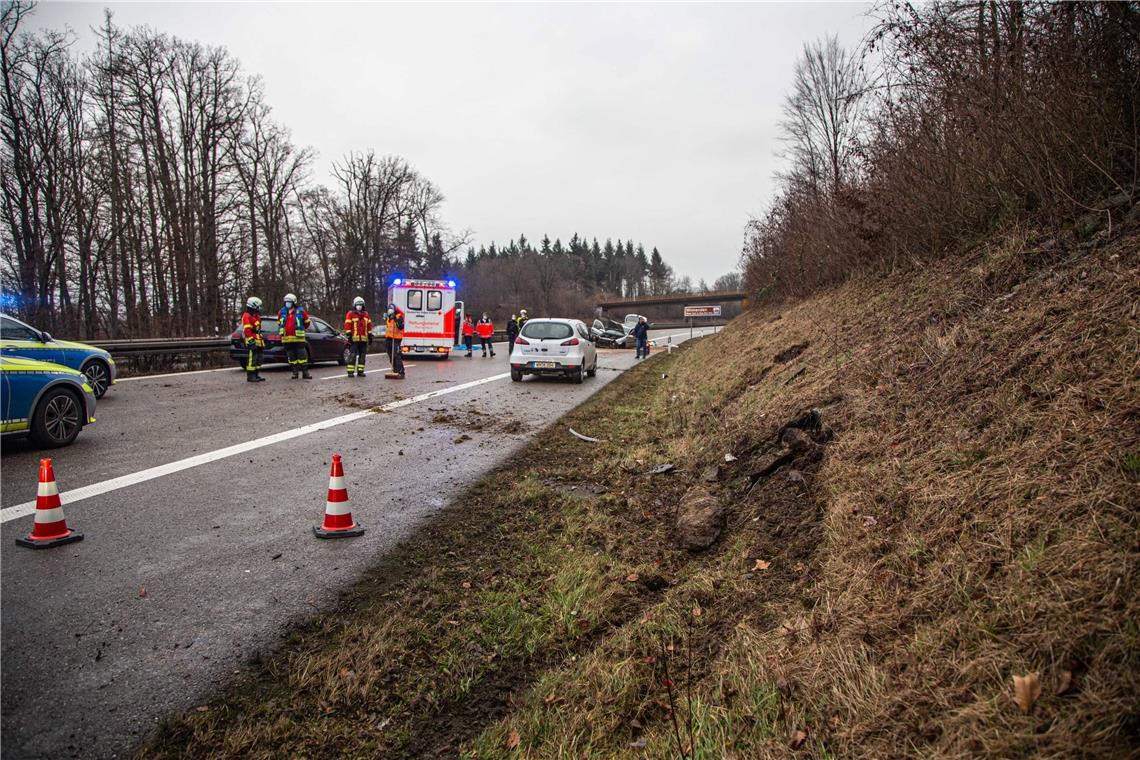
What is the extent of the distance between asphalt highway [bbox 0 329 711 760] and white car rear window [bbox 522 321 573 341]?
5946 mm

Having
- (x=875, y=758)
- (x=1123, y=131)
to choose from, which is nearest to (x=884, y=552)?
(x=875, y=758)

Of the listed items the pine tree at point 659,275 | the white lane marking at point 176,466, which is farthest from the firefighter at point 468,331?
the pine tree at point 659,275

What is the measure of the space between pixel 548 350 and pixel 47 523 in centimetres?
1170

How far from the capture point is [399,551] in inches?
163

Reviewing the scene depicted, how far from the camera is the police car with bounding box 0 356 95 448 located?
20.4 ft

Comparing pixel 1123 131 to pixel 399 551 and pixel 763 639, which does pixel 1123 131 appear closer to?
pixel 763 639

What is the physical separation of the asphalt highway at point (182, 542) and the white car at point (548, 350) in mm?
5566

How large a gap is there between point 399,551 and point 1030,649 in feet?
11.6

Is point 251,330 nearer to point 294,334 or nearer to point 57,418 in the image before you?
point 294,334

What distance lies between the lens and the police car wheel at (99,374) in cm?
1030

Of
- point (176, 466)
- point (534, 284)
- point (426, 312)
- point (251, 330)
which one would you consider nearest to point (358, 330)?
point (251, 330)

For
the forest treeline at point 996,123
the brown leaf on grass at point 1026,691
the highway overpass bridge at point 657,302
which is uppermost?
the highway overpass bridge at point 657,302

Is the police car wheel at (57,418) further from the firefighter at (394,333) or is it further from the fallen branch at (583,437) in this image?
the firefighter at (394,333)

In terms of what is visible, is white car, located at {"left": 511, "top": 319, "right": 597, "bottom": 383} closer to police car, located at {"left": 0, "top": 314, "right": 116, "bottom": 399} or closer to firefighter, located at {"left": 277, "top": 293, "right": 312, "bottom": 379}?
firefighter, located at {"left": 277, "top": 293, "right": 312, "bottom": 379}
